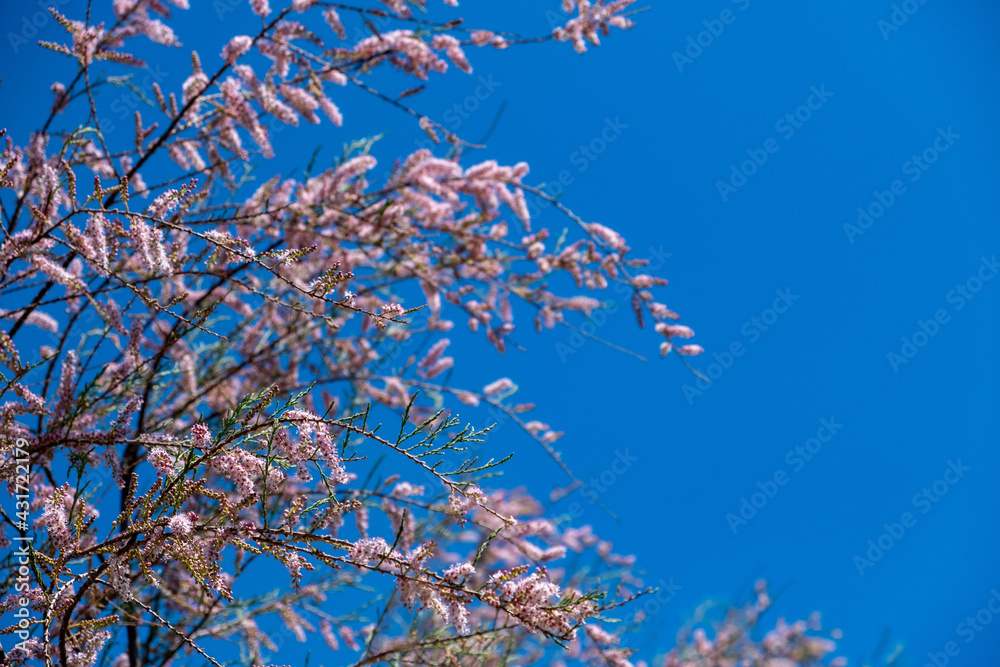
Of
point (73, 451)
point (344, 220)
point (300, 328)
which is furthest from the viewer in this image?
point (300, 328)

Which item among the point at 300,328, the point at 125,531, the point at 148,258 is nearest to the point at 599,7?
the point at 300,328

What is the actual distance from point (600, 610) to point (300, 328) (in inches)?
91.2

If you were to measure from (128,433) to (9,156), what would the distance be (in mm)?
934

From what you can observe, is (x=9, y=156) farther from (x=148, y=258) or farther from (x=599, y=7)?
(x=599, y=7)

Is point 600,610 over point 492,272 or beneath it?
beneath

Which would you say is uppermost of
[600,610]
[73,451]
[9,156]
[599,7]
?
[599,7]

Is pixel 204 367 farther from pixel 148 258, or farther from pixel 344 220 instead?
pixel 148 258

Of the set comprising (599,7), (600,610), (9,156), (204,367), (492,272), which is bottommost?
(600,610)

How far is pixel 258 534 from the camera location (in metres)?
1.45

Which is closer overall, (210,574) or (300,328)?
→ (210,574)

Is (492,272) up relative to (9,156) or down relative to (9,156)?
up

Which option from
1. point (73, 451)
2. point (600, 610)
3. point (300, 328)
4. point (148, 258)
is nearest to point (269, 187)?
point (300, 328)

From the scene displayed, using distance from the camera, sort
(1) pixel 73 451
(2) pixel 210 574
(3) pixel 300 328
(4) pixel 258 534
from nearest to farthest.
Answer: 1. (2) pixel 210 574
2. (4) pixel 258 534
3. (1) pixel 73 451
4. (3) pixel 300 328

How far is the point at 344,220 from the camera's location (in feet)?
10.5
